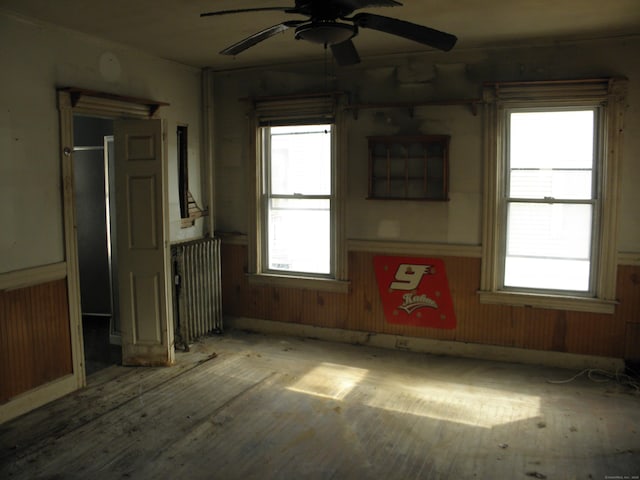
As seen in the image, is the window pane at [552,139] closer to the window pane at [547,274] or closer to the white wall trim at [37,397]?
the window pane at [547,274]

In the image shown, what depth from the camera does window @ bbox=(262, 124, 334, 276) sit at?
17.6 ft

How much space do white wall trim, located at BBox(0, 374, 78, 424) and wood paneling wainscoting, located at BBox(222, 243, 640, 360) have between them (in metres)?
2.09

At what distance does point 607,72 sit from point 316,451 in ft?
12.3

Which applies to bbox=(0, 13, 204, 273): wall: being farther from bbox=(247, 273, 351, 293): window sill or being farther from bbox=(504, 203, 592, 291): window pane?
Answer: bbox=(504, 203, 592, 291): window pane

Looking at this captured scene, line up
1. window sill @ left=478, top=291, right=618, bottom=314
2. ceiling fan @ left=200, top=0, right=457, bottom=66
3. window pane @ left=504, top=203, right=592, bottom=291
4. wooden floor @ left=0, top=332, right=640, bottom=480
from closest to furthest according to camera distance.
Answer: ceiling fan @ left=200, top=0, right=457, bottom=66 → wooden floor @ left=0, top=332, right=640, bottom=480 → window sill @ left=478, top=291, right=618, bottom=314 → window pane @ left=504, top=203, right=592, bottom=291

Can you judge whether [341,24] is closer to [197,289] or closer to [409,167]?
[409,167]

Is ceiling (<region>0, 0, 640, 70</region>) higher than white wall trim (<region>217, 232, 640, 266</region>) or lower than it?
higher

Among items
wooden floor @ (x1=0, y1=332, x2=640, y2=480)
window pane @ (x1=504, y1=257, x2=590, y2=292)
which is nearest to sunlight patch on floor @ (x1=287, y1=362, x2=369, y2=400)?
wooden floor @ (x1=0, y1=332, x2=640, y2=480)

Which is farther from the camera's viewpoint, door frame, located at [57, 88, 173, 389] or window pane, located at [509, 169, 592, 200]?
window pane, located at [509, 169, 592, 200]

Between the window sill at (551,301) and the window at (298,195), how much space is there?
56.4 inches

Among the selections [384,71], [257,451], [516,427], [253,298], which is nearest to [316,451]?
[257,451]

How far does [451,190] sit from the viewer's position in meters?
4.86

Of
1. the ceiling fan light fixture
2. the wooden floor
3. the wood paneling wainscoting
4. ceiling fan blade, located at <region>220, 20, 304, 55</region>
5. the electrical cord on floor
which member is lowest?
the wooden floor

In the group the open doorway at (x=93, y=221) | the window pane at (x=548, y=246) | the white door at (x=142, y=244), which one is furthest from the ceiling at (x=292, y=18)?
the open doorway at (x=93, y=221)
